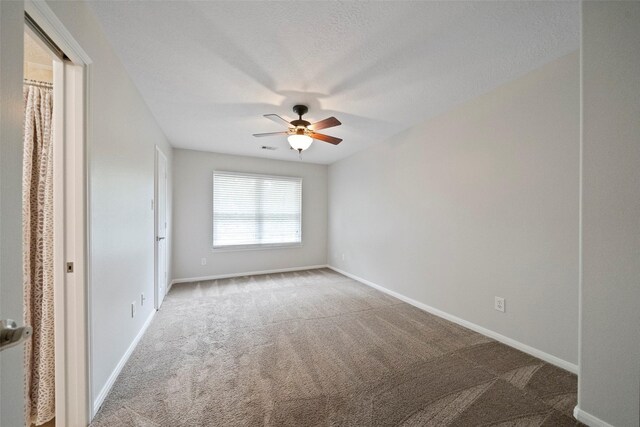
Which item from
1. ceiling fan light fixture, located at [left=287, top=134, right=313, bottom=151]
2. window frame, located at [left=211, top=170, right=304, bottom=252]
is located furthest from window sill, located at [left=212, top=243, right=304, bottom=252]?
ceiling fan light fixture, located at [left=287, top=134, right=313, bottom=151]

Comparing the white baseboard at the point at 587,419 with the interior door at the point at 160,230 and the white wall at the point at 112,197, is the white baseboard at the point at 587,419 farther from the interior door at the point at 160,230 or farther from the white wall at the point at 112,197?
the interior door at the point at 160,230

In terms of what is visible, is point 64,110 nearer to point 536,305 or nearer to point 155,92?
point 155,92

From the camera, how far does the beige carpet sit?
57.3 inches

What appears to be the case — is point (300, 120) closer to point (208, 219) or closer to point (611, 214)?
point (611, 214)

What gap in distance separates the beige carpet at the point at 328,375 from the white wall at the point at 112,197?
33cm

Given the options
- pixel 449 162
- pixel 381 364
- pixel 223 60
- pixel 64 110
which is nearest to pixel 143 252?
pixel 64 110

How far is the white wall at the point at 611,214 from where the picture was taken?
124cm

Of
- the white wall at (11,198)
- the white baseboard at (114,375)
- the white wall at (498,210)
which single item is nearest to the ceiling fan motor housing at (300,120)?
the white wall at (498,210)

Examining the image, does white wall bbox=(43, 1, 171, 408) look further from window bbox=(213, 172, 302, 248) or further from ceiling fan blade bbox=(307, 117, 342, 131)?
window bbox=(213, 172, 302, 248)

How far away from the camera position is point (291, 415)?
4.75 ft

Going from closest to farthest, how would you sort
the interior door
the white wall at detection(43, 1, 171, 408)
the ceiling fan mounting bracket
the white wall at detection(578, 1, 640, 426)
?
the white wall at detection(578, 1, 640, 426) < the white wall at detection(43, 1, 171, 408) < the ceiling fan mounting bracket < the interior door

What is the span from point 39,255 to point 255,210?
348cm

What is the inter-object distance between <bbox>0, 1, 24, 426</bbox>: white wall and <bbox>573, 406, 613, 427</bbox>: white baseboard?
2588mm

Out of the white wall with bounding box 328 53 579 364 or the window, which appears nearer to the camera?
the white wall with bounding box 328 53 579 364
